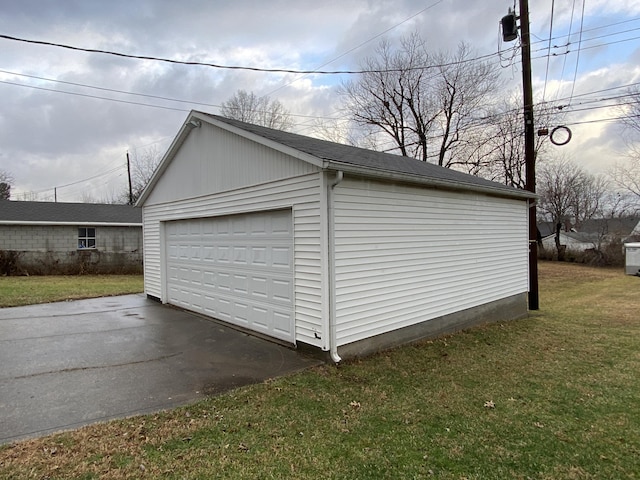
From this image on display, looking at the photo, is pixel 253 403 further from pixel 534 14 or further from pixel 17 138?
pixel 17 138

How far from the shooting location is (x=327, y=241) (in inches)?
211

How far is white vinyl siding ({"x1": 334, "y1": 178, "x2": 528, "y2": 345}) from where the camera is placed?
5.62 metres

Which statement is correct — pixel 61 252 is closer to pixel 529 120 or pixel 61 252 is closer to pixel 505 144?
pixel 529 120

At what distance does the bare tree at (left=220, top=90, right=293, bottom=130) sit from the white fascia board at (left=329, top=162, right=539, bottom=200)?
887 inches

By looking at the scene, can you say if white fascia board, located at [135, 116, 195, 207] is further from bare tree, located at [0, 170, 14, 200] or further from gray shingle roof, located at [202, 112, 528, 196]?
bare tree, located at [0, 170, 14, 200]

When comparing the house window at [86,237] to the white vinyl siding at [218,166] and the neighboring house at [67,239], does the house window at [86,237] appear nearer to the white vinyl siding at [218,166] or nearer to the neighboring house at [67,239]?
the neighboring house at [67,239]

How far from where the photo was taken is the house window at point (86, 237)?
19828 mm

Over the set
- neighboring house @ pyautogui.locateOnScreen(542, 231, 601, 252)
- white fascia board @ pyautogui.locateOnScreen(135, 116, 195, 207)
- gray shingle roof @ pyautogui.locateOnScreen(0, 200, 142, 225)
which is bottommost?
neighboring house @ pyautogui.locateOnScreen(542, 231, 601, 252)

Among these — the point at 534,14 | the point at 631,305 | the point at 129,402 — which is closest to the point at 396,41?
the point at 534,14

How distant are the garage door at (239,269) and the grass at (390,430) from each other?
172cm

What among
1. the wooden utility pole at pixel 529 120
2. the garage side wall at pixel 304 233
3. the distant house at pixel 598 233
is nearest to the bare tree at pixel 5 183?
the garage side wall at pixel 304 233

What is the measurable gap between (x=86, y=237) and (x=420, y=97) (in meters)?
23.0

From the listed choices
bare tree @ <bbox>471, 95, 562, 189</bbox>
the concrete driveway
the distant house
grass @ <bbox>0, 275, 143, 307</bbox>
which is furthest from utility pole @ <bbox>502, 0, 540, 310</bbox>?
the distant house

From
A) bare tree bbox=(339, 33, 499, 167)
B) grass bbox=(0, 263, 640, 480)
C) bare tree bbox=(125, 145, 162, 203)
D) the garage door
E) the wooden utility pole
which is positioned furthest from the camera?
bare tree bbox=(125, 145, 162, 203)
